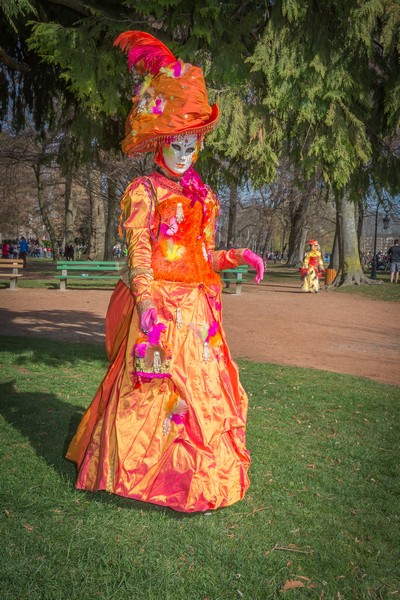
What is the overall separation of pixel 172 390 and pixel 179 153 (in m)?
1.51

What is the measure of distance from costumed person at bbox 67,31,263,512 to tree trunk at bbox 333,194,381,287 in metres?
18.7

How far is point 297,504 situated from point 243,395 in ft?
2.66

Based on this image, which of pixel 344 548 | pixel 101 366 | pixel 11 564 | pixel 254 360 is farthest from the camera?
pixel 254 360

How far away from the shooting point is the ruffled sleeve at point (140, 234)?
3.11 metres

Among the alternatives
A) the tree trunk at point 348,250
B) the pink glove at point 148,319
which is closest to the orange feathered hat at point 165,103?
the pink glove at point 148,319

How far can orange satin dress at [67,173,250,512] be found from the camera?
3.17 m

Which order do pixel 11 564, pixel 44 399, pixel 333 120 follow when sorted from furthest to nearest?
1. pixel 44 399
2. pixel 333 120
3. pixel 11 564

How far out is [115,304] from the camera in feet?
11.6

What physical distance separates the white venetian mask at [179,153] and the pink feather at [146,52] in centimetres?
49

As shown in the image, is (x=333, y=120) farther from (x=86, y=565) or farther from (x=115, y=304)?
(x=86, y=565)

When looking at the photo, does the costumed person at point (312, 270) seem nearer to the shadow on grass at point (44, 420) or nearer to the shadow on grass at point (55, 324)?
the shadow on grass at point (55, 324)

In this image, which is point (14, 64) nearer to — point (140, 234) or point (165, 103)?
point (165, 103)

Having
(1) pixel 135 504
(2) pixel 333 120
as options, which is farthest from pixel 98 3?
(1) pixel 135 504

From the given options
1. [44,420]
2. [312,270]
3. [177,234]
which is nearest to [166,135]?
[177,234]
